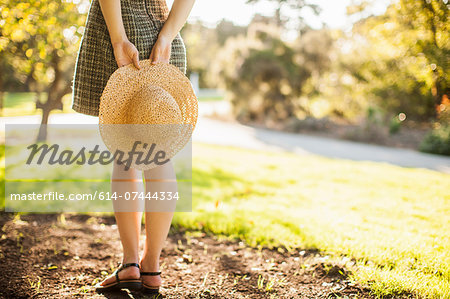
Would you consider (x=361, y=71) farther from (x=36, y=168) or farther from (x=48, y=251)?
(x=48, y=251)

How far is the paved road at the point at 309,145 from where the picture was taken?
25.5 feet

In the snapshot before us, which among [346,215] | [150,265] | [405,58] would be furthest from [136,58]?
[405,58]

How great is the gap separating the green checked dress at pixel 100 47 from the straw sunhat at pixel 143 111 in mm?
145

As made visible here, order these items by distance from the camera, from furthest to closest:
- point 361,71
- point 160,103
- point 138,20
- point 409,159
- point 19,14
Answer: point 361,71 → point 409,159 → point 19,14 → point 138,20 → point 160,103

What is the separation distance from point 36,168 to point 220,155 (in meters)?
3.31

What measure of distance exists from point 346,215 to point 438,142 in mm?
6905

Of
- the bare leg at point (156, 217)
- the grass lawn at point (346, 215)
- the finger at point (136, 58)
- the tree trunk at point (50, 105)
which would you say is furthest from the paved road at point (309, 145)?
the finger at point (136, 58)

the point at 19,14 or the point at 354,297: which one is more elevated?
the point at 19,14

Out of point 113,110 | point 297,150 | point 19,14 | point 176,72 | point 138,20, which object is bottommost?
point 297,150

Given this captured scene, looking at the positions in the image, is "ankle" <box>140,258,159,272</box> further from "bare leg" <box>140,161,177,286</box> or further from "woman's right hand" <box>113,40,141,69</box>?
"woman's right hand" <box>113,40,141,69</box>

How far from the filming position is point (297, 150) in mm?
8828

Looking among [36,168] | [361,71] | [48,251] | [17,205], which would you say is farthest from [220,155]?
[361,71]

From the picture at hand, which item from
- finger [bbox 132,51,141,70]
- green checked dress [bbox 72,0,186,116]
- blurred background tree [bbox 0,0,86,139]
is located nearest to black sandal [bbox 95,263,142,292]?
green checked dress [bbox 72,0,186,116]

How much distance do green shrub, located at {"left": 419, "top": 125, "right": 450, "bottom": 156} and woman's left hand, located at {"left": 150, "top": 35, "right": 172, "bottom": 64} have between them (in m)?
8.82
